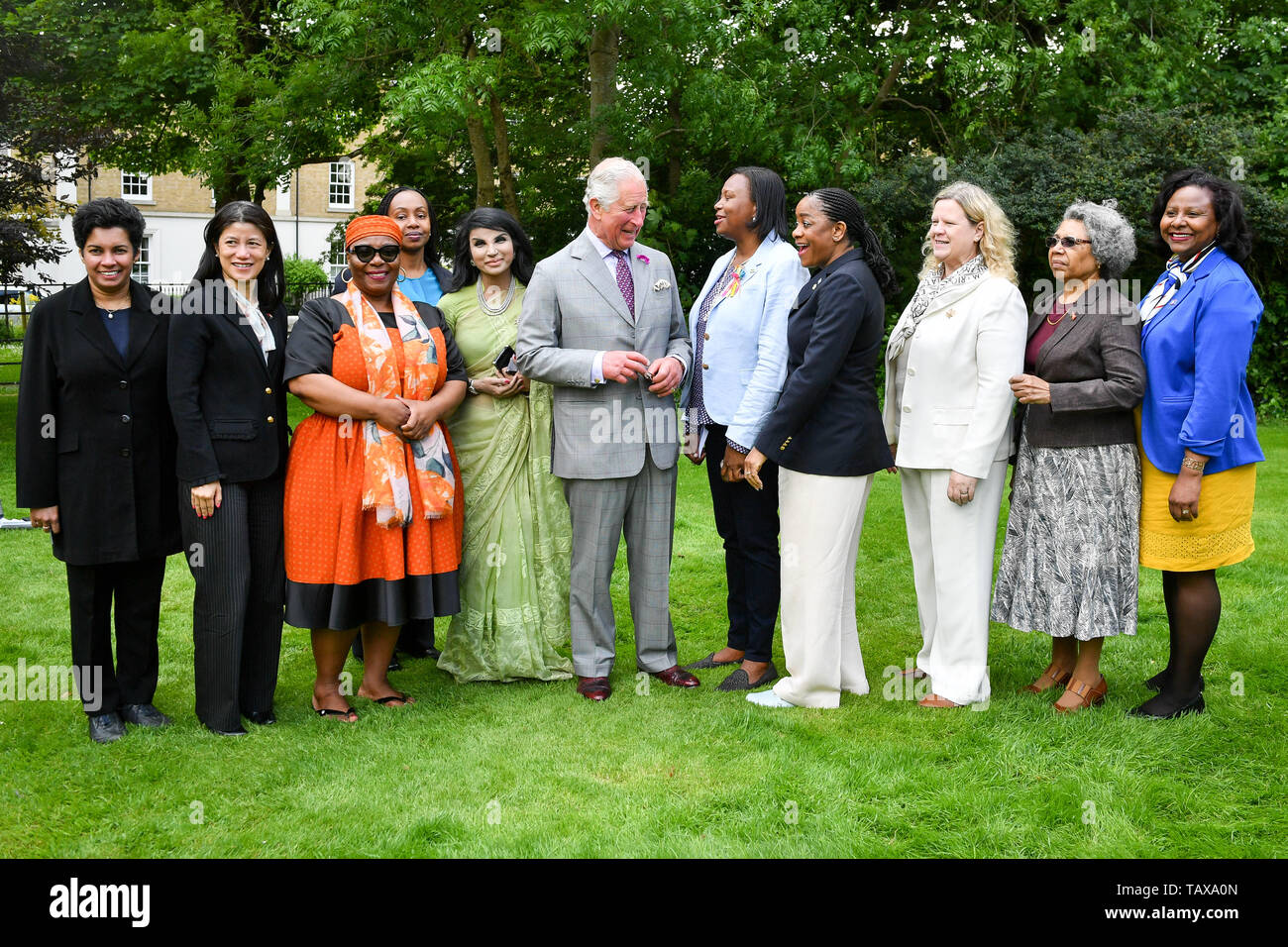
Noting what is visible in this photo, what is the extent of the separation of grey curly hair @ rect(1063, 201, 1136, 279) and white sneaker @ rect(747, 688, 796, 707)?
2248 millimetres

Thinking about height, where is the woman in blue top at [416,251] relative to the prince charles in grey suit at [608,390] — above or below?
above

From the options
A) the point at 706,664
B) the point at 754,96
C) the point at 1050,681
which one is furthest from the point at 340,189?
the point at 1050,681

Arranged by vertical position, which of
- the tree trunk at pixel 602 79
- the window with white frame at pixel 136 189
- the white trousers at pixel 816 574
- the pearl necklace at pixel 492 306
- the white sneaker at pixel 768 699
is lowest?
the white sneaker at pixel 768 699

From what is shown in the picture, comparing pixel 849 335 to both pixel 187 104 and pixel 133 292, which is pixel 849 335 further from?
pixel 187 104

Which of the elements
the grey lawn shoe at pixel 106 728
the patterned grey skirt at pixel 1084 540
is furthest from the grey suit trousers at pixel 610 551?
the grey lawn shoe at pixel 106 728

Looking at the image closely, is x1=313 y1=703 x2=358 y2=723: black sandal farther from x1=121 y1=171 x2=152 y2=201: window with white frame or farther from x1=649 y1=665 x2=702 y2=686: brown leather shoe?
x1=121 y1=171 x2=152 y2=201: window with white frame

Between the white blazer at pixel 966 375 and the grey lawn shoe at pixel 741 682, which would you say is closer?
the white blazer at pixel 966 375

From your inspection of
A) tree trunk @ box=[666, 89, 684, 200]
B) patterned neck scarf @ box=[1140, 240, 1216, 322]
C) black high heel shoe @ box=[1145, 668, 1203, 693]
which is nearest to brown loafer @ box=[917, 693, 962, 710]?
Answer: black high heel shoe @ box=[1145, 668, 1203, 693]

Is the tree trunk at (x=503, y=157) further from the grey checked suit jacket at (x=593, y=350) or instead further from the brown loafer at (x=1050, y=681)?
the brown loafer at (x=1050, y=681)

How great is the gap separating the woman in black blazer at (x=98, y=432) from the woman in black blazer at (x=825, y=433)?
2429mm

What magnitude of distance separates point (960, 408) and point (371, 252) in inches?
98.4

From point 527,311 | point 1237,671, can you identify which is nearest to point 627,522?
point 527,311

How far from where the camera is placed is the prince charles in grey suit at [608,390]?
487 centimetres

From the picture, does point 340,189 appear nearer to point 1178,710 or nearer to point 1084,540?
point 1084,540
